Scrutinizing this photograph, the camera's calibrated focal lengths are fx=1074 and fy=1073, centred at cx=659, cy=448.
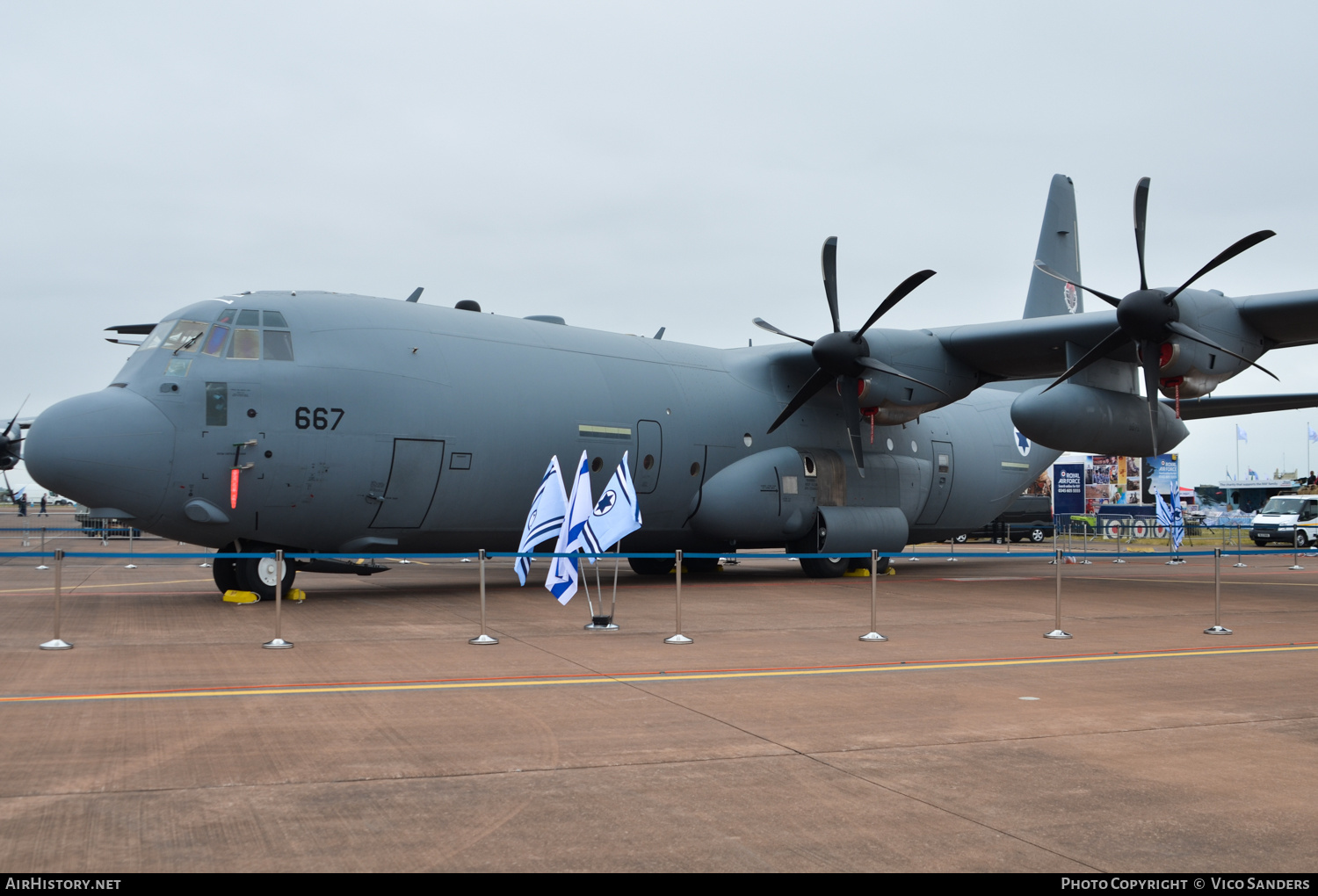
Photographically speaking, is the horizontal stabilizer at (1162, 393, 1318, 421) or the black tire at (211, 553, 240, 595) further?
the horizontal stabilizer at (1162, 393, 1318, 421)

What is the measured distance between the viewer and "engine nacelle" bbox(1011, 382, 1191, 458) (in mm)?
19219

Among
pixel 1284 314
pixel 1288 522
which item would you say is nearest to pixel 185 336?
pixel 1284 314

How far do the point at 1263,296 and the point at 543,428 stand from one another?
1256 centimetres

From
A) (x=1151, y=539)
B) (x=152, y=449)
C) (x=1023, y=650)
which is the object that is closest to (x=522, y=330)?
(x=152, y=449)

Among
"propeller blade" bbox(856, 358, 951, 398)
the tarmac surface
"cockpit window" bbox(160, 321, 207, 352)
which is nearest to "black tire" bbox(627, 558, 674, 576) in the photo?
"propeller blade" bbox(856, 358, 951, 398)

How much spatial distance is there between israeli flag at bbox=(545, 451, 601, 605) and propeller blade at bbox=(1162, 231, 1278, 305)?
1050cm

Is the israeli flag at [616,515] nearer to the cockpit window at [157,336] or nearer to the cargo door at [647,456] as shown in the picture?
the cargo door at [647,456]

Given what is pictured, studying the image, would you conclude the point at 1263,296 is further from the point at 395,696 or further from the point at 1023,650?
the point at 395,696

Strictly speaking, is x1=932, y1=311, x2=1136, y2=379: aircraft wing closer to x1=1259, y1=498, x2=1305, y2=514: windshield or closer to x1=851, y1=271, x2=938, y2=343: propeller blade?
x1=851, y1=271, x2=938, y2=343: propeller blade

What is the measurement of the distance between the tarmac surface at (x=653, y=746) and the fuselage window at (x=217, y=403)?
2637 millimetres

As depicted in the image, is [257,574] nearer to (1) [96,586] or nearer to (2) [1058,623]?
(1) [96,586]

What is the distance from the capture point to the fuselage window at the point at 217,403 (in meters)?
14.5

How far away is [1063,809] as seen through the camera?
5.33 meters
